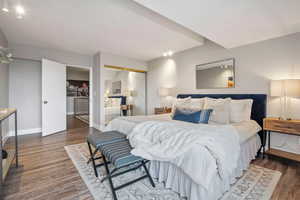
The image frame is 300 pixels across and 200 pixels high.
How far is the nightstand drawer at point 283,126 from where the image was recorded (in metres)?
2.23

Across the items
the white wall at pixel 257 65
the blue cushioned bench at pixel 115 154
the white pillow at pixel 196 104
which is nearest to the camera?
the blue cushioned bench at pixel 115 154

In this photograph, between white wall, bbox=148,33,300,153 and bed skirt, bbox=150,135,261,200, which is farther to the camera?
white wall, bbox=148,33,300,153

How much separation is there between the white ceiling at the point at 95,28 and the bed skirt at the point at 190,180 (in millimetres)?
2339

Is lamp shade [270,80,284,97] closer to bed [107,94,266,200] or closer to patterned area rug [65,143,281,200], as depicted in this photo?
bed [107,94,266,200]

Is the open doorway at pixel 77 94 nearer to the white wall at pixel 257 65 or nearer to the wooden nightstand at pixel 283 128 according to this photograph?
the white wall at pixel 257 65

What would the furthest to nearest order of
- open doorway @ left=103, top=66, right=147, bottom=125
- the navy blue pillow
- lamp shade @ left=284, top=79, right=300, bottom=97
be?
A: open doorway @ left=103, top=66, right=147, bottom=125 → the navy blue pillow → lamp shade @ left=284, top=79, right=300, bottom=97

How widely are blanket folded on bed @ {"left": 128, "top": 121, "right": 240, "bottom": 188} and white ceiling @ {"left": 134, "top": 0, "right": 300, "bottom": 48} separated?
155 cm

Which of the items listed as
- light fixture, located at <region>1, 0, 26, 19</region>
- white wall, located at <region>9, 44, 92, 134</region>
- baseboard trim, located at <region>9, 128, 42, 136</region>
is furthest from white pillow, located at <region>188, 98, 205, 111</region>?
baseboard trim, located at <region>9, 128, 42, 136</region>

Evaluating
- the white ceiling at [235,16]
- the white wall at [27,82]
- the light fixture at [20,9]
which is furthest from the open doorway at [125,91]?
the white ceiling at [235,16]

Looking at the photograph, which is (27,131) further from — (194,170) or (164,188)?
(194,170)

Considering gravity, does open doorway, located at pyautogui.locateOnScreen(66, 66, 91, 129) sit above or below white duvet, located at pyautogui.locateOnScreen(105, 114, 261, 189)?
above

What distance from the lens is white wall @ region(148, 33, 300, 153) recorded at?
100 inches

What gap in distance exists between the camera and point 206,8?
72.3 inches

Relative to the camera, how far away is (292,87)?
2326 millimetres
